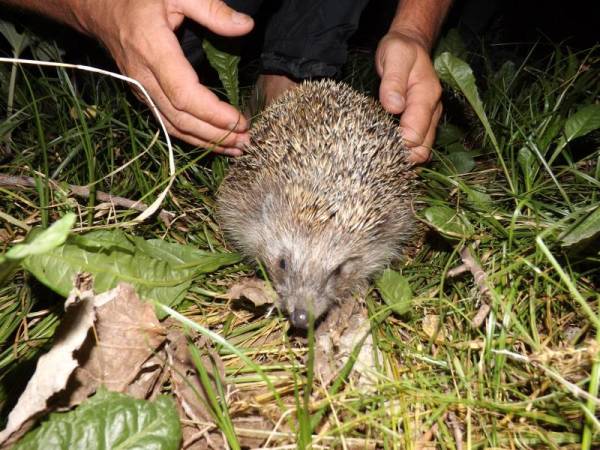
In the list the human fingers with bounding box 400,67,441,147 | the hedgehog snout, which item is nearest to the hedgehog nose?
the hedgehog snout

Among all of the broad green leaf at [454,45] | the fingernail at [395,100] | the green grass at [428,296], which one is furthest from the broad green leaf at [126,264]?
the broad green leaf at [454,45]

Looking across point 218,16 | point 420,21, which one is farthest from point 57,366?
point 420,21

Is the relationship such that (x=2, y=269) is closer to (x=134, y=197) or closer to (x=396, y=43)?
(x=134, y=197)

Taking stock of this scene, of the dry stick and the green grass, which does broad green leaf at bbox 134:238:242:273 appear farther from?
the dry stick

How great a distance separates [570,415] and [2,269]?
1.58m

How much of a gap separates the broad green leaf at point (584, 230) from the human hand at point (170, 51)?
150cm

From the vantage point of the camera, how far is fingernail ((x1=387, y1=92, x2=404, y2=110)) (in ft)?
8.86

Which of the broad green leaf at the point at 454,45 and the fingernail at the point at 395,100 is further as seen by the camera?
the broad green leaf at the point at 454,45

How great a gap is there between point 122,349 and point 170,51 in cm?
131

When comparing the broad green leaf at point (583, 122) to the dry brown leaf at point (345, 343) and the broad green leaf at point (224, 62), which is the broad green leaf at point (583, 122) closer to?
the dry brown leaf at point (345, 343)

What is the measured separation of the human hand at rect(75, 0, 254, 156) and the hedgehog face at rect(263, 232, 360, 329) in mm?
645

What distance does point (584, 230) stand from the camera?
1.77 metres

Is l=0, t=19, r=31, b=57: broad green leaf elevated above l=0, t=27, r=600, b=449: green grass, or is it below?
above

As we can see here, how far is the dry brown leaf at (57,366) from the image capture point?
1393 mm
